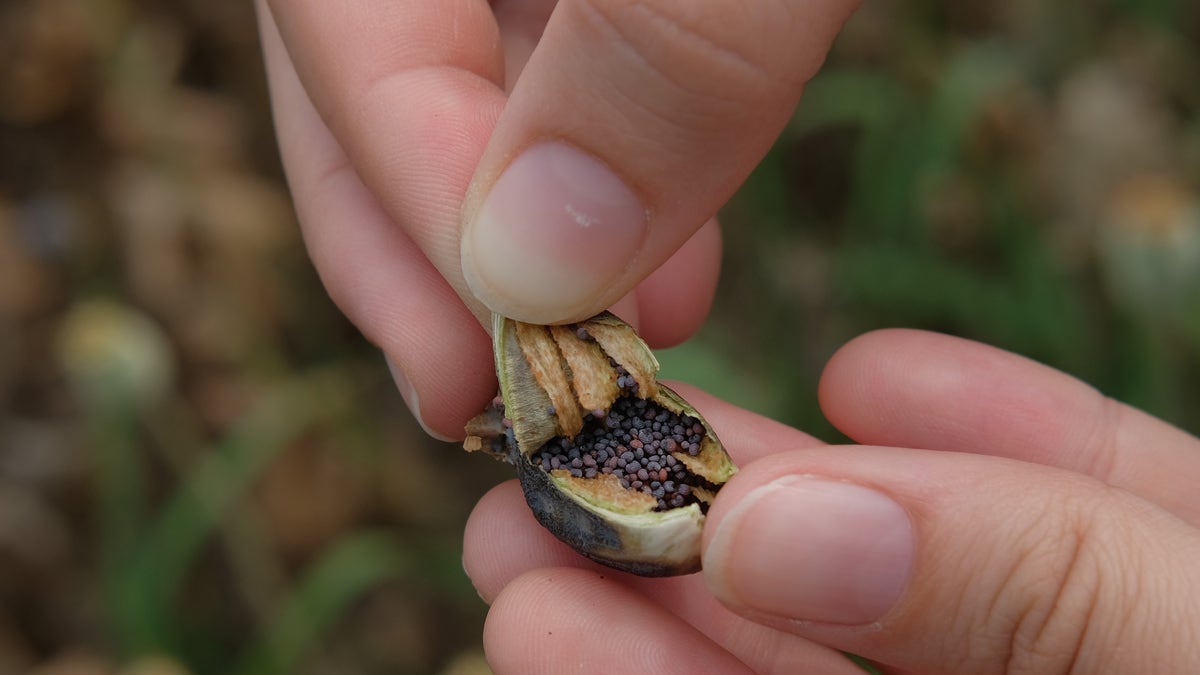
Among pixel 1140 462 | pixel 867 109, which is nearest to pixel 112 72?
pixel 867 109

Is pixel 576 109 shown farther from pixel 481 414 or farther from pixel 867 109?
pixel 867 109

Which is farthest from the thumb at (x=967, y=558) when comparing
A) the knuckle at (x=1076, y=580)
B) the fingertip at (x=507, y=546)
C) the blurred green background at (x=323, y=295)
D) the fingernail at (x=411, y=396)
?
the blurred green background at (x=323, y=295)

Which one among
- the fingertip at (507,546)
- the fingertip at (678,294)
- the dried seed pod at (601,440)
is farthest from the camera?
the fingertip at (678,294)

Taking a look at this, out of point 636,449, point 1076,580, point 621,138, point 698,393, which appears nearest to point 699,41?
point 621,138

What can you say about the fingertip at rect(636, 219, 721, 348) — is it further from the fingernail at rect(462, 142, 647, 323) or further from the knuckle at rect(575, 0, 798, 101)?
the knuckle at rect(575, 0, 798, 101)

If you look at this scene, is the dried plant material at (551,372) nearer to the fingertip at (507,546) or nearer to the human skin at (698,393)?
the human skin at (698,393)

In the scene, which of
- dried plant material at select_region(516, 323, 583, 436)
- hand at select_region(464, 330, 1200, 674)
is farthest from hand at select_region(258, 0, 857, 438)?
hand at select_region(464, 330, 1200, 674)

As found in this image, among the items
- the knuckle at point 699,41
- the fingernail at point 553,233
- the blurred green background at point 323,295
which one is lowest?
the blurred green background at point 323,295
